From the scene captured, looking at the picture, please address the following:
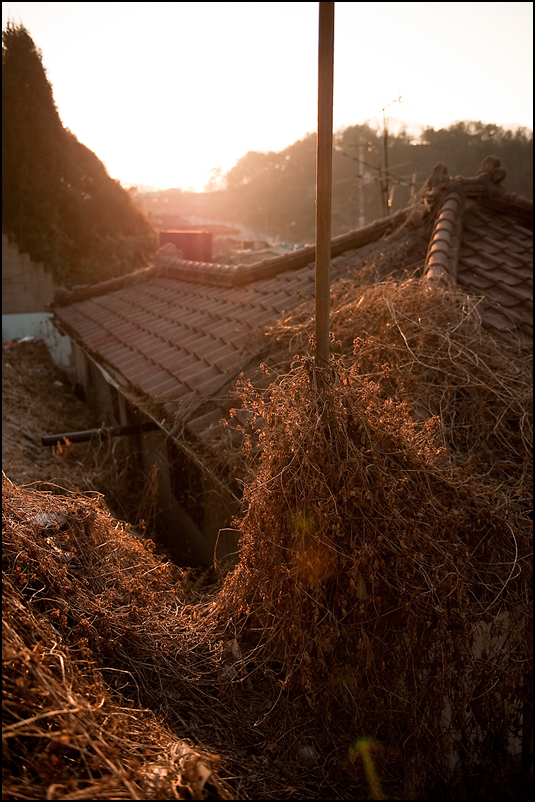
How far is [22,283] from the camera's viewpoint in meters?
18.3

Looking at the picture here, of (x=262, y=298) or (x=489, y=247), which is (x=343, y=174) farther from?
(x=489, y=247)

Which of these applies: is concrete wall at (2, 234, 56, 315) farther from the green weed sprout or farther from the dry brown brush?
the green weed sprout

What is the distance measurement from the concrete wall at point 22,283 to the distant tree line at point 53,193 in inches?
12.3

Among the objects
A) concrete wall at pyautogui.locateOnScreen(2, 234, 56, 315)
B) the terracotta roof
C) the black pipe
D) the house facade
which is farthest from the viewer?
concrete wall at pyautogui.locateOnScreen(2, 234, 56, 315)

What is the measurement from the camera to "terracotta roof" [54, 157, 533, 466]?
5176 millimetres

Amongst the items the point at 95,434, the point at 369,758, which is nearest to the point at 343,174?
A: the point at 95,434

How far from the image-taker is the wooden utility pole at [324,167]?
2.44 m

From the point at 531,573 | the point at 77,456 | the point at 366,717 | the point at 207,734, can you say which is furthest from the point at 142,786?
the point at 77,456

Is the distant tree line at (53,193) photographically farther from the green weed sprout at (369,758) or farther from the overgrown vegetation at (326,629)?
the green weed sprout at (369,758)

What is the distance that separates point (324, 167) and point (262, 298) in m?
5.01

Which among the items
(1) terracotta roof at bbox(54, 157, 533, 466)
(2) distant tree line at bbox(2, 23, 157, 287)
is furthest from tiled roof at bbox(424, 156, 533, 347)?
(2) distant tree line at bbox(2, 23, 157, 287)

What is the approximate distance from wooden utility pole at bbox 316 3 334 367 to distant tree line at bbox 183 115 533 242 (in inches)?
1412

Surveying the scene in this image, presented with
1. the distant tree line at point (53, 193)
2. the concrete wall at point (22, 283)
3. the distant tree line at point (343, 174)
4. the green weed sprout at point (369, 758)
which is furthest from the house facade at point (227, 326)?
the distant tree line at point (343, 174)

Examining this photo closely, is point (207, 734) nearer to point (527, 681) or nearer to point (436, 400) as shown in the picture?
point (527, 681)
